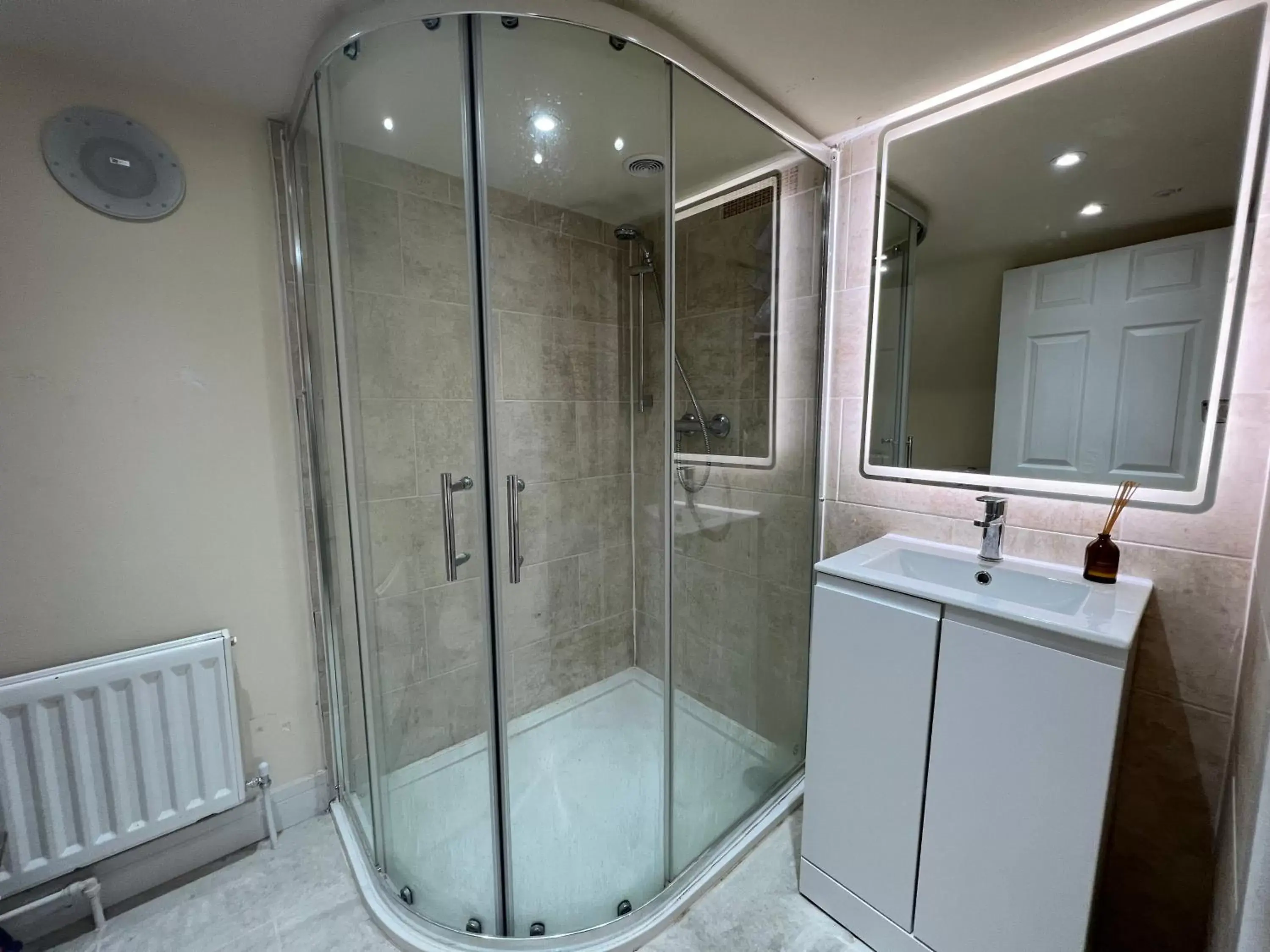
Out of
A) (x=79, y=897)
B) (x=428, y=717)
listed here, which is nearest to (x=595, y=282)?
(x=428, y=717)

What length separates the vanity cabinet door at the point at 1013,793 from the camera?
0.90 metres

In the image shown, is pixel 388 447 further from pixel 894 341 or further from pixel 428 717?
pixel 894 341

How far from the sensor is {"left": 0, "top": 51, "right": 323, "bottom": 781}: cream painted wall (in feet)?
3.81

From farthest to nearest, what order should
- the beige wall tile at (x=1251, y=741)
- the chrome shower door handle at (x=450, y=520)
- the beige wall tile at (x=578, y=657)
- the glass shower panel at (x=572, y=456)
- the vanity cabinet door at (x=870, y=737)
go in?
the beige wall tile at (x=578, y=657)
the chrome shower door handle at (x=450, y=520)
the glass shower panel at (x=572, y=456)
the vanity cabinet door at (x=870, y=737)
the beige wall tile at (x=1251, y=741)

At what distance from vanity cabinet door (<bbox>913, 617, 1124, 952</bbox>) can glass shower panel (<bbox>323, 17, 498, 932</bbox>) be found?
102 cm

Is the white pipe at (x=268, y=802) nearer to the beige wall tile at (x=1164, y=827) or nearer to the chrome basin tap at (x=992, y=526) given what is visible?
the chrome basin tap at (x=992, y=526)

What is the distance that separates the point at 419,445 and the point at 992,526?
1.54 meters

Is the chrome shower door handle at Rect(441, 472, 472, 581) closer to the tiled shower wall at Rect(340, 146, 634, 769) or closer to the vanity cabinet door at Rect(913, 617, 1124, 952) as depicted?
the tiled shower wall at Rect(340, 146, 634, 769)

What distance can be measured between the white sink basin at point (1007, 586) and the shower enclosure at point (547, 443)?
40cm

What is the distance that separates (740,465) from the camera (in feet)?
5.67

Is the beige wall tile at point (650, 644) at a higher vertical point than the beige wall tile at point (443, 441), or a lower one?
lower

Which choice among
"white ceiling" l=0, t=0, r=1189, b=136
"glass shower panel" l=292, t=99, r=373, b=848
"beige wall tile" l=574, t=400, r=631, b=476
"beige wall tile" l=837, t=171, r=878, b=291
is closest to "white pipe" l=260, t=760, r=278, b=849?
"glass shower panel" l=292, t=99, r=373, b=848

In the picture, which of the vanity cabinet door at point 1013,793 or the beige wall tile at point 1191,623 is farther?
the beige wall tile at point 1191,623

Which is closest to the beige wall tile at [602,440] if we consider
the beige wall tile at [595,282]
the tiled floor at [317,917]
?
the beige wall tile at [595,282]
